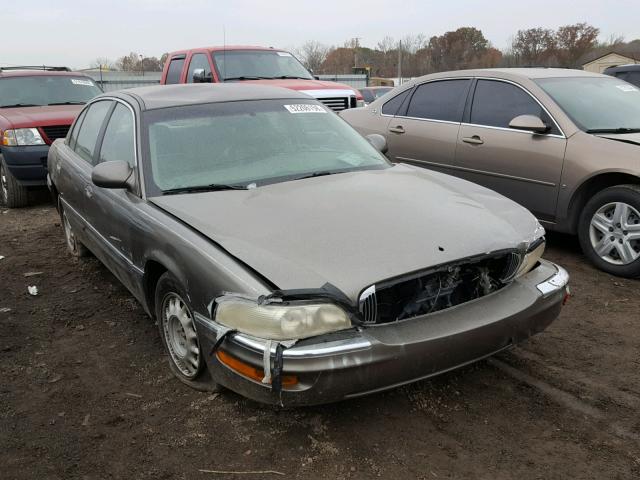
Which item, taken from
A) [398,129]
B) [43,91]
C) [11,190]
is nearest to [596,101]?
[398,129]

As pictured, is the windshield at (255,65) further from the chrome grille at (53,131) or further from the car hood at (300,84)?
the chrome grille at (53,131)

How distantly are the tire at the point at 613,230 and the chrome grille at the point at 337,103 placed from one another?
5.50 meters

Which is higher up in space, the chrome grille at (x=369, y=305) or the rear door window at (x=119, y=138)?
the rear door window at (x=119, y=138)

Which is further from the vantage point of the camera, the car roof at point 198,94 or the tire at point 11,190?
the tire at point 11,190

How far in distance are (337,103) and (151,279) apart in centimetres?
698

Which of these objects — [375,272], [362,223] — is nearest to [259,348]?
[375,272]

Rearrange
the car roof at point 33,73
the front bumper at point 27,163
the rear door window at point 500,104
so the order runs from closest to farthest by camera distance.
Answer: the rear door window at point 500,104 → the front bumper at point 27,163 → the car roof at point 33,73

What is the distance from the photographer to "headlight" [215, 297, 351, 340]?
232 cm

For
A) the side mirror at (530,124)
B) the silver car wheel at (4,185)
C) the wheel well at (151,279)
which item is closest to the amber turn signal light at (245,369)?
the wheel well at (151,279)

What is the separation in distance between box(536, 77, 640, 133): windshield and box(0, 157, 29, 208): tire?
663 cm

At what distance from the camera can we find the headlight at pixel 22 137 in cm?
740

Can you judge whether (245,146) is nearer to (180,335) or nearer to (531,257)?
(180,335)

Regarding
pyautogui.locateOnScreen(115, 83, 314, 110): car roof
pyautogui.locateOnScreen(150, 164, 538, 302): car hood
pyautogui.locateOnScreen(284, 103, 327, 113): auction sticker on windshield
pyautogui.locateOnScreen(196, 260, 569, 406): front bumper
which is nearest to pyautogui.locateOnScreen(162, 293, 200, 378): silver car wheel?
pyautogui.locateOnScreen(196, 260, 569, 406): front bumper

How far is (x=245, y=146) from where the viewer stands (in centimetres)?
364
